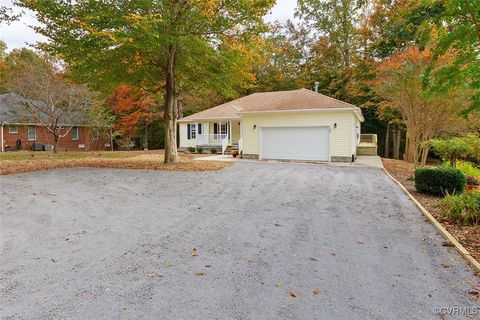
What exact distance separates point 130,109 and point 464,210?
28499mm

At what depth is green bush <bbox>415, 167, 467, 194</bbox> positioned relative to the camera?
8258mm

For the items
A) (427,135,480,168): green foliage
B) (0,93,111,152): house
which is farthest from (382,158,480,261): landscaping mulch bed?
(0,93,111,152): house

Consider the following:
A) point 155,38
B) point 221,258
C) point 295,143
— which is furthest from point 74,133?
→ point 221,258

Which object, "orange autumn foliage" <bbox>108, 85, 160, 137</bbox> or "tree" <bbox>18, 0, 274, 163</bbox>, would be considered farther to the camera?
"orange autumn foliage" <bbox>108, 85, 160, 137</bbox>

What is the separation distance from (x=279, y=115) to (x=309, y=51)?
15.9 meters

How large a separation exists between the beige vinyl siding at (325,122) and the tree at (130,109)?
13528 millimetres

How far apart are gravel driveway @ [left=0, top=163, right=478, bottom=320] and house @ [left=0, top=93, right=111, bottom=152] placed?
59.0 ft

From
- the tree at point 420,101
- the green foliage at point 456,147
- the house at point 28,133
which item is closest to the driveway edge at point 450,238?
the green foliage at point 456,147

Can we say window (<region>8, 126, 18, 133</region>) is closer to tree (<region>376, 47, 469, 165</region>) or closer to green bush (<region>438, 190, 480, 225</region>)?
tree (<region>376, 47, 469, 165</region>)

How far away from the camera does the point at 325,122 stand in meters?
16.8

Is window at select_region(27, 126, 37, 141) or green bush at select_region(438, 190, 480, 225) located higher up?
window at select_region(27, 126, 37, 141)

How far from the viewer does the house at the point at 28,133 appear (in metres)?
22.8

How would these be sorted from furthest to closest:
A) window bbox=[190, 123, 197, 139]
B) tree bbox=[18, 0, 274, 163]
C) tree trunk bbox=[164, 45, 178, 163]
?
window bbox=[190, 123, 197, 139]
tree trunk bbox=[164, 45, 178, 163]
tree bbox=[18, 0, 274, 163]

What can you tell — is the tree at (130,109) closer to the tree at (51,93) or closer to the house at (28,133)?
the house at (28,133)
